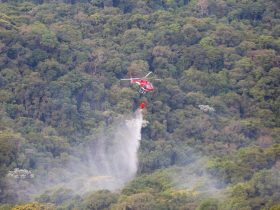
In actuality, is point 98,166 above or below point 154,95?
below

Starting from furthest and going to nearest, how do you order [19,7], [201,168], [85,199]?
[19,7]
[201,168]
[85,199]

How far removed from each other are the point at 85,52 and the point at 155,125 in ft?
32.0

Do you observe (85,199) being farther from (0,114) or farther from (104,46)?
(104,46)

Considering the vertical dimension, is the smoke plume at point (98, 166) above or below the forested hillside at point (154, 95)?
below

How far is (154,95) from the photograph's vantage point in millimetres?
82375

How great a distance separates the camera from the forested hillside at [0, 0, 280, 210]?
6900cm

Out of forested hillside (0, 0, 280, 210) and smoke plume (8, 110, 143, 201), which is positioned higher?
forested hillside (0, 0, 280, 210)

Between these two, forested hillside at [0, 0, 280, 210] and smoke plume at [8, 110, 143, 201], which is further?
smoke plume at [8, 110, 143, 201]

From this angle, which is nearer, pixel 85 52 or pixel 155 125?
pixel 155 125

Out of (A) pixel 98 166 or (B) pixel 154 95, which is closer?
(A) pixel 98 166

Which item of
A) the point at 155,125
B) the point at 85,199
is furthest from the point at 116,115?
the point at 85,199

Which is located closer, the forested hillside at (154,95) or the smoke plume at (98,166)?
the forested hillside at (154,95)

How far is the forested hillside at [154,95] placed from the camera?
69.0 meters

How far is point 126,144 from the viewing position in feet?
251
